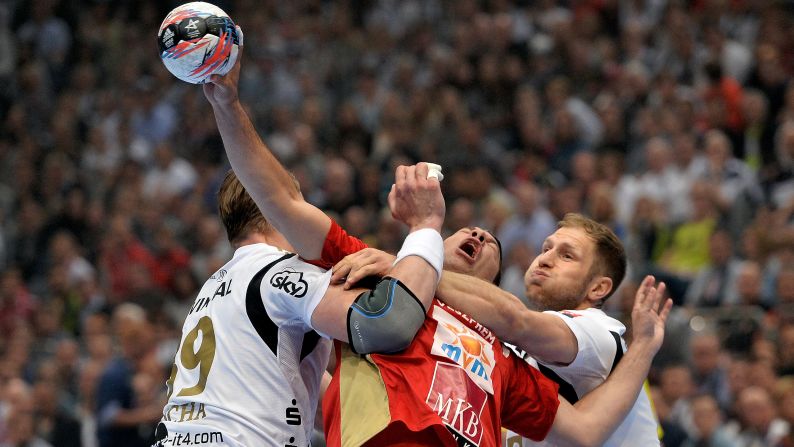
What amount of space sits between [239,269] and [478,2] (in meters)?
13.9

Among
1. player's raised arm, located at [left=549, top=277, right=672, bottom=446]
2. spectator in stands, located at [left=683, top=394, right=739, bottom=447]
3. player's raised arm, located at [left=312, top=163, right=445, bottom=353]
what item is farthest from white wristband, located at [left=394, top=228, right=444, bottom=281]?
spectator in stands, located at [left=683, top=394, right=739, bottom=447]

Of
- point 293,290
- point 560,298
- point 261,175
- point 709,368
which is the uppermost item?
point 709,368

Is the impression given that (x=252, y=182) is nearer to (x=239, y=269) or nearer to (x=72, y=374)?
(x=239, y=269)

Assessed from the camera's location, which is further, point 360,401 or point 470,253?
point 470,253

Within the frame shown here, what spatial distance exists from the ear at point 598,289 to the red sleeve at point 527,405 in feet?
2.36

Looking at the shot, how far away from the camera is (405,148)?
50.2 feet

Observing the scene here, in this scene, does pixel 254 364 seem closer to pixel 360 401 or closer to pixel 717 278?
pixel 360 401

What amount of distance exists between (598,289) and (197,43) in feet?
7.52

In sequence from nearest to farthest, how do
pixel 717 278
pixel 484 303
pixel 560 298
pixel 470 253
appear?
pixel 484 303
pixel 470 253
pixel 560 298
pixel 717 278

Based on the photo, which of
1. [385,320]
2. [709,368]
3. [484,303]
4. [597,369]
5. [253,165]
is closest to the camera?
[385,320]

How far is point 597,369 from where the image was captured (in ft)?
17.4

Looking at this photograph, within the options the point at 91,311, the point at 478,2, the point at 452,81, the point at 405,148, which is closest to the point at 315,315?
the point at 91,311

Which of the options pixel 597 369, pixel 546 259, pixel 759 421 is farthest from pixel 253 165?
pixel 759 421

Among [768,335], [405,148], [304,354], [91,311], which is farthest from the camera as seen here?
[405,148]
